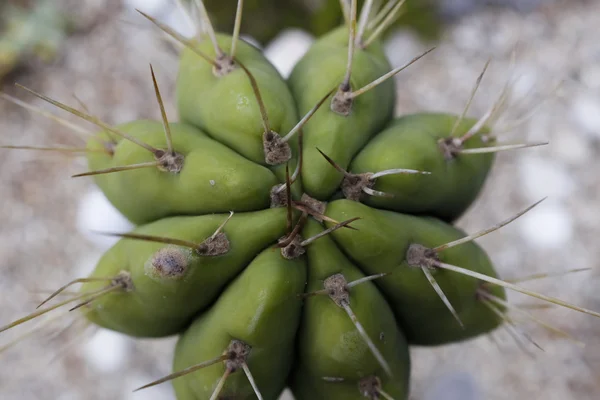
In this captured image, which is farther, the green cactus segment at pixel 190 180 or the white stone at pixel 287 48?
the white stone at pixel 287 48

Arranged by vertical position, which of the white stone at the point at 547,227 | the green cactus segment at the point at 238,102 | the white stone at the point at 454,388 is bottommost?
the white stone at the point at 454,388

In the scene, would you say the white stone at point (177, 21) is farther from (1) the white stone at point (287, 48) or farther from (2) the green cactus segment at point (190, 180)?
(2) the green cactus segment at point (190, 180)

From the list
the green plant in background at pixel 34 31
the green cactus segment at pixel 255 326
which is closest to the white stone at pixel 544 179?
the green cactus segment at pixel 255 326

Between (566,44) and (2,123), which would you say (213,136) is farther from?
(566,44)

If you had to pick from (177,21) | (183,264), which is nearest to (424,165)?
(183,264)

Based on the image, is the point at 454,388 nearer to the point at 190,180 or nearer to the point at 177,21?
the point at 190,180

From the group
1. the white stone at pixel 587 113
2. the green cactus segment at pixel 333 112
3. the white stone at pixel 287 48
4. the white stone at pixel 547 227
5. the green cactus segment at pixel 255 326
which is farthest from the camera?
the white stone at pixel 587 113
